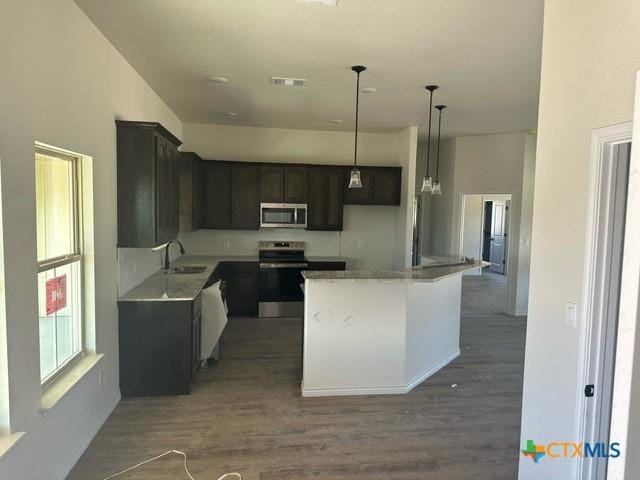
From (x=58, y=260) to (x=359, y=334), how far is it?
239cm

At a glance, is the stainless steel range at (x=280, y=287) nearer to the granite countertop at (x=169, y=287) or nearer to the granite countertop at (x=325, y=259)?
the granite countertop at (x=325, y=259)

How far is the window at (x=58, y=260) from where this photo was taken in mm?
2443

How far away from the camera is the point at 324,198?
652 cm

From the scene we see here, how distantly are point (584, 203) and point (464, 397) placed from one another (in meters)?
2.44

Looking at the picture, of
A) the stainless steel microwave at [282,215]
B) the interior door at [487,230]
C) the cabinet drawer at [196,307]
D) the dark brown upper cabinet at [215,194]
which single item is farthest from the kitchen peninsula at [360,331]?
the interior door at [487,230]

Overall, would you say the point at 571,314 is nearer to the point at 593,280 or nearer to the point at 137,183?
the point at 593,280

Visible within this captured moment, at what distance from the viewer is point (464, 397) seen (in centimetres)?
369

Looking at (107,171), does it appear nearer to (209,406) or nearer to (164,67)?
(164,67)

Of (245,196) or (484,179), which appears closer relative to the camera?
(245,196)

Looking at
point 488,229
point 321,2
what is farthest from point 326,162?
point 488,229

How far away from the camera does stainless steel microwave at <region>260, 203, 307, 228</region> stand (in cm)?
638

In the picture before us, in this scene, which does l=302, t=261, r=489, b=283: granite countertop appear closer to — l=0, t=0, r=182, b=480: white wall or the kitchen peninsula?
the kitchen peninsula

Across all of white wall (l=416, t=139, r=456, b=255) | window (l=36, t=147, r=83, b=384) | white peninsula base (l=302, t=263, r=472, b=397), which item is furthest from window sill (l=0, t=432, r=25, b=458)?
white wall (l=416, t=139, r=456, b=255)

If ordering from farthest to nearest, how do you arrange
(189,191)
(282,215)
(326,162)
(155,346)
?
(326,162), (282,215), (189,191), (155,346)
